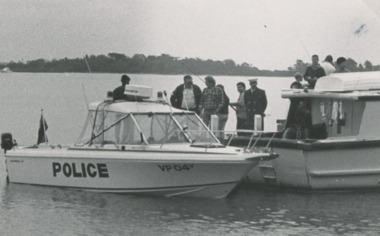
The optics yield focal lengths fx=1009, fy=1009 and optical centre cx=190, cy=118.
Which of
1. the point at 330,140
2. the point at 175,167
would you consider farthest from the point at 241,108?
the point at 175,167

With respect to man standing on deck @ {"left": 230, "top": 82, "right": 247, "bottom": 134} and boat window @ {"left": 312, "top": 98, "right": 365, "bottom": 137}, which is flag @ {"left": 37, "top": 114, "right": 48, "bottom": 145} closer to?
man standing on deck @ {"left": 230, "top": 82, "right": 247, "bottom": 134}

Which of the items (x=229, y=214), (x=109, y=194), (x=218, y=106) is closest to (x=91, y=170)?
(x=109, y=194)

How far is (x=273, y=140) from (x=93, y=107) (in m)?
3.95

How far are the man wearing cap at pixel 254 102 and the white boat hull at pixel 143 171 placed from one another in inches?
195

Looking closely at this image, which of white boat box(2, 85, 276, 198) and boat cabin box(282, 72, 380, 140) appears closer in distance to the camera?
white boat box(2, 85, 276, 198)

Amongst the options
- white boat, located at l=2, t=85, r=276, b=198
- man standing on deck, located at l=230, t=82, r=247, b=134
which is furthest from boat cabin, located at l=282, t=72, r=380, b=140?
white boat, located at l=2, t=85, r=276, b=198

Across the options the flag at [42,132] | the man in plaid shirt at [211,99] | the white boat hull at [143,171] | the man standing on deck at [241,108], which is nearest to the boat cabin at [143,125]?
the white boat hull at [143,171]

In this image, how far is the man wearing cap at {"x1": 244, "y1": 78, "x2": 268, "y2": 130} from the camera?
81.4 ft

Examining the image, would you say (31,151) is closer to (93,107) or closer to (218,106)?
(93,107)

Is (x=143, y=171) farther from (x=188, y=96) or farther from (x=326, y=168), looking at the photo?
(x=188, y=96)

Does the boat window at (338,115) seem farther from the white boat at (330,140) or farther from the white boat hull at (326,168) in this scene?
the white boat hull at (326,168)

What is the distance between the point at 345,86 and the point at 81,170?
6150 mm

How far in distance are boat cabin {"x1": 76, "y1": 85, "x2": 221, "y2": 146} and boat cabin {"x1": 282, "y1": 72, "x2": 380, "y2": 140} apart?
8.29 ft

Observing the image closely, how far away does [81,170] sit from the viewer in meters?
21.2
